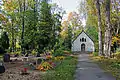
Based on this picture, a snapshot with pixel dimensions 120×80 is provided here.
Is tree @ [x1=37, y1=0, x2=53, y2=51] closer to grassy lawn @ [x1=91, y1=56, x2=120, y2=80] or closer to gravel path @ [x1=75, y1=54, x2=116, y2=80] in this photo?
grassy lawn @ [x1=91, y1=56, x2=120, y2=80]

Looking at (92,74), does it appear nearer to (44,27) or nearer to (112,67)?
(112,67)

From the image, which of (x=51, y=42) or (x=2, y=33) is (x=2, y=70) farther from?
(x=2, y=33)

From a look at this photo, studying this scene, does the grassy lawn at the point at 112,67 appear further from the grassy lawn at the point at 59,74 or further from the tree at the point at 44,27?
the tree at the point at 44,27

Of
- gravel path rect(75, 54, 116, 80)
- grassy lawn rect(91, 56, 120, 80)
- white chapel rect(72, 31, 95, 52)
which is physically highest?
white chapel rect(72, 31, 95, 52)

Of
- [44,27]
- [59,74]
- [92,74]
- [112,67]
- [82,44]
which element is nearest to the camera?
[59,74]

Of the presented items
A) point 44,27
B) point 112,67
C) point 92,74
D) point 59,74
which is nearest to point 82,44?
point 44,27

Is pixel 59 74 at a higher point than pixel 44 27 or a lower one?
lower

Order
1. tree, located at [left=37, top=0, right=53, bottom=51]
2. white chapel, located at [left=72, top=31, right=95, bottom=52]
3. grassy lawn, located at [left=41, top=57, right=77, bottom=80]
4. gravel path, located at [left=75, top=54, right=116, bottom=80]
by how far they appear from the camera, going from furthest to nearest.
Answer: white chapel, located at [left=72, top=31, right=95, bottom=52]
tree, located at [left=37, top=0, right=53, bottom=51]
gravel path, located at [left=75, top=54, right=116, bottom=80]
grassy lawn, located at [left=41, top=57, right=77, bottom=80]

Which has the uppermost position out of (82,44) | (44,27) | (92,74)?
(44,27)

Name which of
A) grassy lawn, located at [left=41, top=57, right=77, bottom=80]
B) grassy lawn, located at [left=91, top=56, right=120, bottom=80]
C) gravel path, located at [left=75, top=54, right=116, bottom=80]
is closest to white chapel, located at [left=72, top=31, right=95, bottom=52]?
grassy lawn, located at [left=91, top=56, right=120, bottom=80]

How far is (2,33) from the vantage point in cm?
4688

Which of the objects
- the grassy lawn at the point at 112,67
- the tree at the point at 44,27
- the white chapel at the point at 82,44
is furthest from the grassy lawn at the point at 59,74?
the white chapel at the point at 82,44

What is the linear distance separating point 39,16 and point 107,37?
1431 centimetres

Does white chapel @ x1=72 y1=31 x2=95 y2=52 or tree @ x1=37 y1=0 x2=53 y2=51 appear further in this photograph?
white chapel @ x1=72 y1=31 x2=95 y2=52
